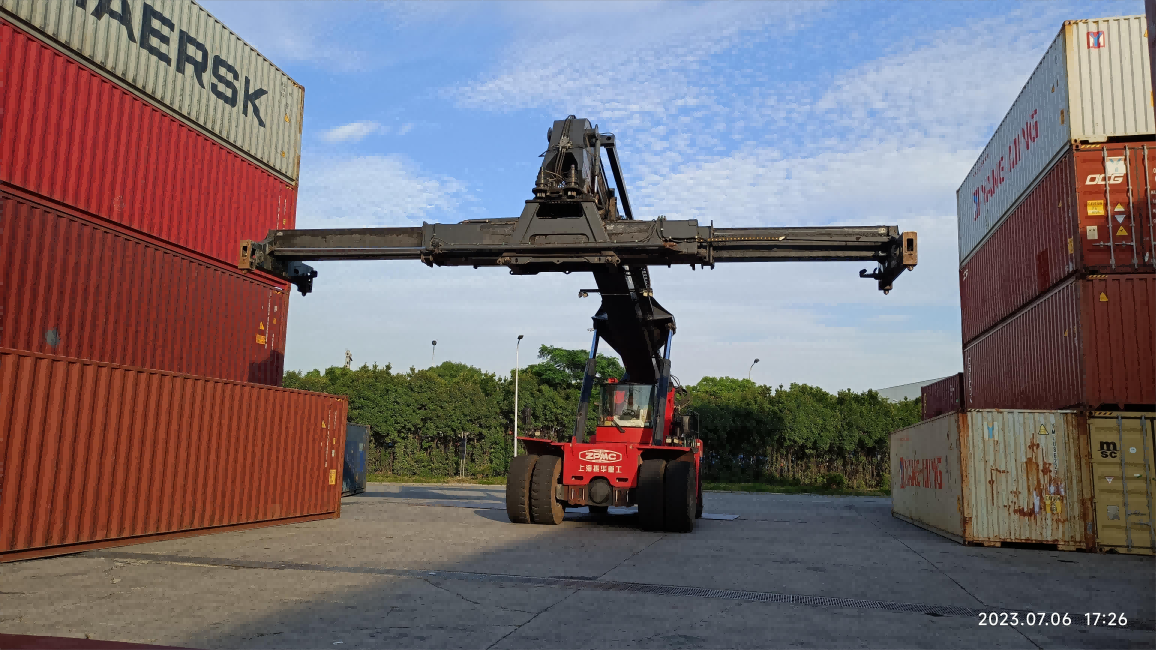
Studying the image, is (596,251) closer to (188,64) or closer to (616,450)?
(616,450)

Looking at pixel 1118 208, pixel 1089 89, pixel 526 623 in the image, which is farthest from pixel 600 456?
pixel 1089 89

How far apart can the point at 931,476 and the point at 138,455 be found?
14.4 metres

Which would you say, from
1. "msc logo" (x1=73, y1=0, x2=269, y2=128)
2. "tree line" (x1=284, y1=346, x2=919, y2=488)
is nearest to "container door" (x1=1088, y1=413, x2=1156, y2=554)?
"msc logo" (x1=73, y1=0, x2=269, y2=128)

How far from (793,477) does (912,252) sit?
34437 millimetres

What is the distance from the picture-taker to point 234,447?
511 inches

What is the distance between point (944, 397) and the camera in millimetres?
23062

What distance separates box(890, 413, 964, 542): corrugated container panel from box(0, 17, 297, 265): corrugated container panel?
14155 mm

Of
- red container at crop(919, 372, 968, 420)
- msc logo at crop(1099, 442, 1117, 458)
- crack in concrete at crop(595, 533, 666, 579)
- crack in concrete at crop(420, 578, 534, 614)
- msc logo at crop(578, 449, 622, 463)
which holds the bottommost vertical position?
crack in concrete at crop(595, 533, 666, 579)

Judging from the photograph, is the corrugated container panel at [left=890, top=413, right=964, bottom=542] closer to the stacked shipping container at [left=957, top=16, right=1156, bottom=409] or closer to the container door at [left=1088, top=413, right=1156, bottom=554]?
the stacked shipping container at [left=957, top=16, right=1156, bottom=409]

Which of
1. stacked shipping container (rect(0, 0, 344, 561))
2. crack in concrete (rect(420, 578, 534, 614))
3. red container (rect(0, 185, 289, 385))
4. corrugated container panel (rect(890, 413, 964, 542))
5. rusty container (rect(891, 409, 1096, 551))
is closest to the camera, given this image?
crack in concrete (rect(420, 578, 534, 614))

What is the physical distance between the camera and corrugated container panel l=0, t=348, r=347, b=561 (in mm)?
9250

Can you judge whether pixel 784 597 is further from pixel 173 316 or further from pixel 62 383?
pixel 173 316

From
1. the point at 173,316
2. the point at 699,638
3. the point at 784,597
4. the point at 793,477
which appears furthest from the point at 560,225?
the point at 793,477
